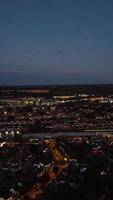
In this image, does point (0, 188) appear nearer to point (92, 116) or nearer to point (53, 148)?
point (53, 148)

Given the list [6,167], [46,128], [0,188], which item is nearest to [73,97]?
[46,128]

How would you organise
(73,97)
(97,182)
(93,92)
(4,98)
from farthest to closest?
(73,97) < (93,92) < (4,98) < (97,182)

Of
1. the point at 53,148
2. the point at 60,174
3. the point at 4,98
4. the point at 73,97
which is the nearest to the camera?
the point at 60,174

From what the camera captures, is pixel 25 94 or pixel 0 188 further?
pixel 25 94

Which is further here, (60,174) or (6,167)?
(6,167)

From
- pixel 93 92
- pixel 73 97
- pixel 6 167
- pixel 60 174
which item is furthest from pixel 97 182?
pixel 73 97

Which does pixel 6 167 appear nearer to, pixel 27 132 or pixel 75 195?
pixel 75 195

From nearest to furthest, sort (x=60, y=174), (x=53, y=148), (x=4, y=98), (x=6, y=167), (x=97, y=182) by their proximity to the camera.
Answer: (x=97, y=182)
(x=60, y=174)
(x=6, y=167)
(x=53, y=148)
(x=4, y=98)

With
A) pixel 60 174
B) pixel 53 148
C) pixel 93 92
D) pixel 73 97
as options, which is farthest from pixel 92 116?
pixel 60 174

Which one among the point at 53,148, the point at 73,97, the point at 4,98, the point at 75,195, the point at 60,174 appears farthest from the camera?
the point at 73,97
